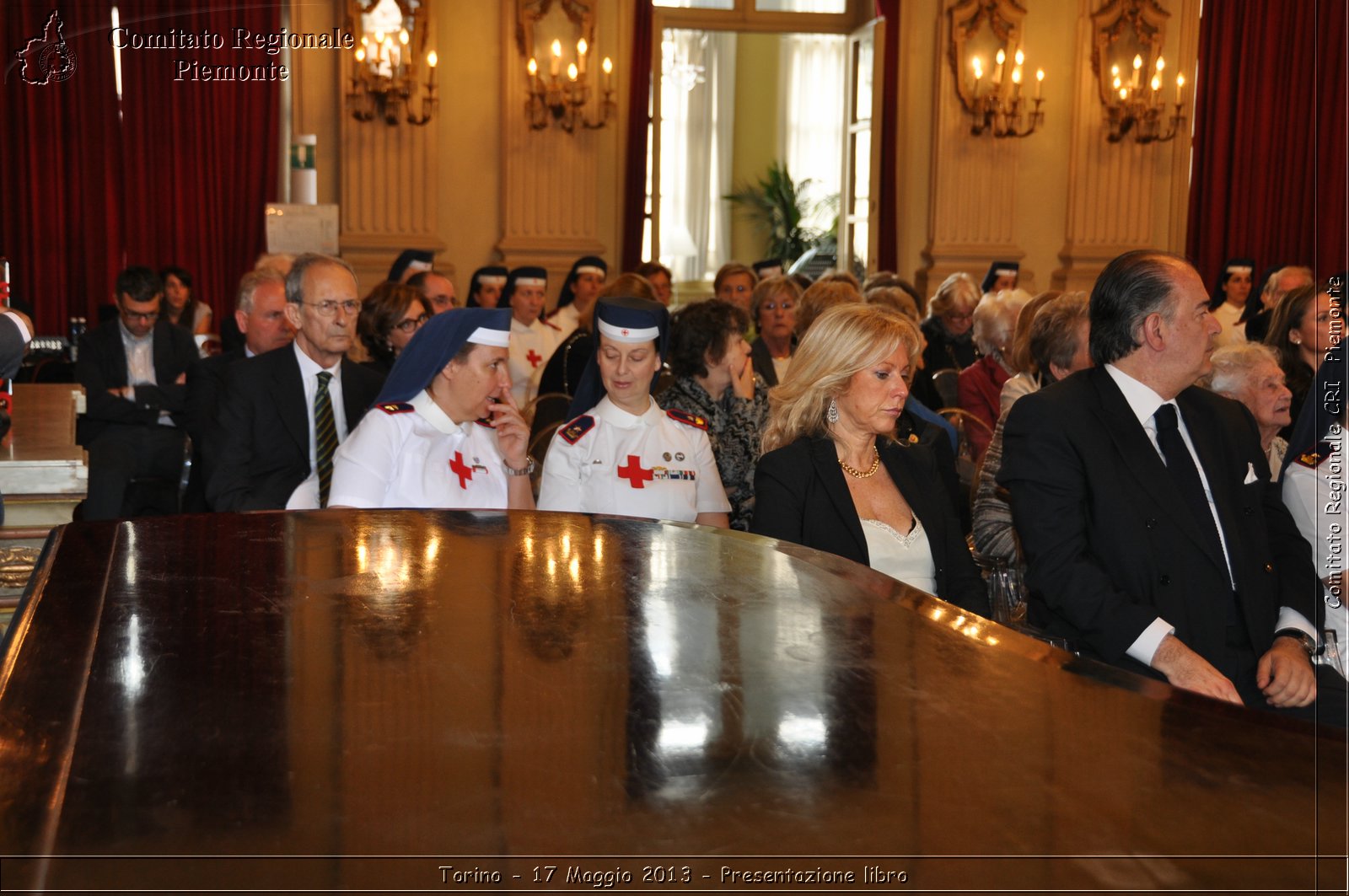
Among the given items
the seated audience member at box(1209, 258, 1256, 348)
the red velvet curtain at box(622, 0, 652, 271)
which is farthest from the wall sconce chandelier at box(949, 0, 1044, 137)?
the red velvet curtain at box(622, 0, 652, 271)

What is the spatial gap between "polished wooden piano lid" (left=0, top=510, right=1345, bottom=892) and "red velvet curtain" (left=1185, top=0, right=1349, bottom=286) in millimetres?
9771

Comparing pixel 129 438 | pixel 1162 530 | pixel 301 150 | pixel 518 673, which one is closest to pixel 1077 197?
pixel 301 150

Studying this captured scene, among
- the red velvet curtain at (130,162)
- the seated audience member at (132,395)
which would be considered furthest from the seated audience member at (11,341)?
the red velvet curtain at (130,162)

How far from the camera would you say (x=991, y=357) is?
5.24m

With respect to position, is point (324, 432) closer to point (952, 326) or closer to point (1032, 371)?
point (1032, 371)

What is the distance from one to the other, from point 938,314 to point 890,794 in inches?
247

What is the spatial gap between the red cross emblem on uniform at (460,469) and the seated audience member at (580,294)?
172 inches

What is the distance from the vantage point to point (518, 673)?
Answer: 1.36 meters

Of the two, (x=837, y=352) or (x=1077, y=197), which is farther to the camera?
(x=1077, y=197)

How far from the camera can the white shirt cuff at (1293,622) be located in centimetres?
250

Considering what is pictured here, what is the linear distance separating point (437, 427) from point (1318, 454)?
204 cm

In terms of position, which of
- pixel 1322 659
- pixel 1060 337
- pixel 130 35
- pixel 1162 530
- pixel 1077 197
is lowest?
pixel 1322 659

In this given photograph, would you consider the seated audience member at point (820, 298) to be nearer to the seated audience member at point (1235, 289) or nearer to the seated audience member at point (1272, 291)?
the seated audience member at point (1272, 291)

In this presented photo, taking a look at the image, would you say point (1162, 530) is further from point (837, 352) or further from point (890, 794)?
point (890, 794)
